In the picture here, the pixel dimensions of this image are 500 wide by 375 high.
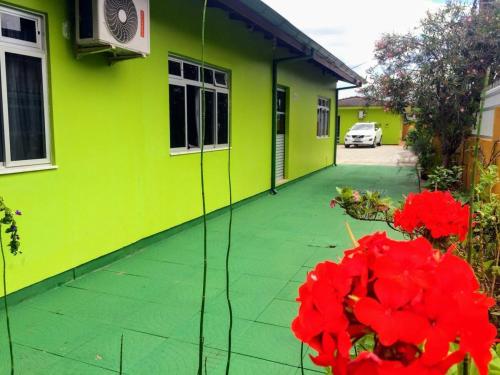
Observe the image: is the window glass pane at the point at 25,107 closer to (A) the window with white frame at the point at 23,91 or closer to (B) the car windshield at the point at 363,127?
(A) the window with white frame at the point at 23,91

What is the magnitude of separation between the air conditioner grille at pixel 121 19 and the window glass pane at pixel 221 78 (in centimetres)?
280

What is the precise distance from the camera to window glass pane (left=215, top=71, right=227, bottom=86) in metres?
7.08

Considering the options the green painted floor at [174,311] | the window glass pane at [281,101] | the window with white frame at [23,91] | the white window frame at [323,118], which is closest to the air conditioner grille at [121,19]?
the window with white frame at [23,91]

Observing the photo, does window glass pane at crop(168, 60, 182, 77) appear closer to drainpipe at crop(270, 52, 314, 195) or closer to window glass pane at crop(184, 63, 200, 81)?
window glass pane at crop(184, 63, 200, 81)

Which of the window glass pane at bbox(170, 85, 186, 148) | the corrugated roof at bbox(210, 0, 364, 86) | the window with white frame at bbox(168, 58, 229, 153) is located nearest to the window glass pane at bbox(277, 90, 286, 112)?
the corrugated roof at bbox(210, 0, 364, 86)

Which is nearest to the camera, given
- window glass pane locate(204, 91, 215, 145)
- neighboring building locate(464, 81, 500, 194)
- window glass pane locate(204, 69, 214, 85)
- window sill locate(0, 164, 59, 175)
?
window sill locate(0, 164, 59, 175)

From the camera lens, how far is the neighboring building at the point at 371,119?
29891mm

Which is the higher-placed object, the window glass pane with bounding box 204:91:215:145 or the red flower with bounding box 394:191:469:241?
the window glass pane with bounding box 204:91:215:145

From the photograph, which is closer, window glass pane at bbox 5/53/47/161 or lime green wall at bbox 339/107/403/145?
window glass pane at bbox 5/53/47/161

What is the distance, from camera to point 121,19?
13.5ft

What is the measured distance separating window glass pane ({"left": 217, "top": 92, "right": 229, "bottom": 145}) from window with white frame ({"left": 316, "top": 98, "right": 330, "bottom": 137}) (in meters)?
6.29

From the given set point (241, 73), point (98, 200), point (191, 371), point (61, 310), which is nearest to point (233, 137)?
point (241, 73)

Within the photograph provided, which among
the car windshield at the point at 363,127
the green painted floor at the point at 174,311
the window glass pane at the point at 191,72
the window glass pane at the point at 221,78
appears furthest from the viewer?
the car windshield at the point at 363,127

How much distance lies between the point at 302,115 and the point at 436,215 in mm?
9762
